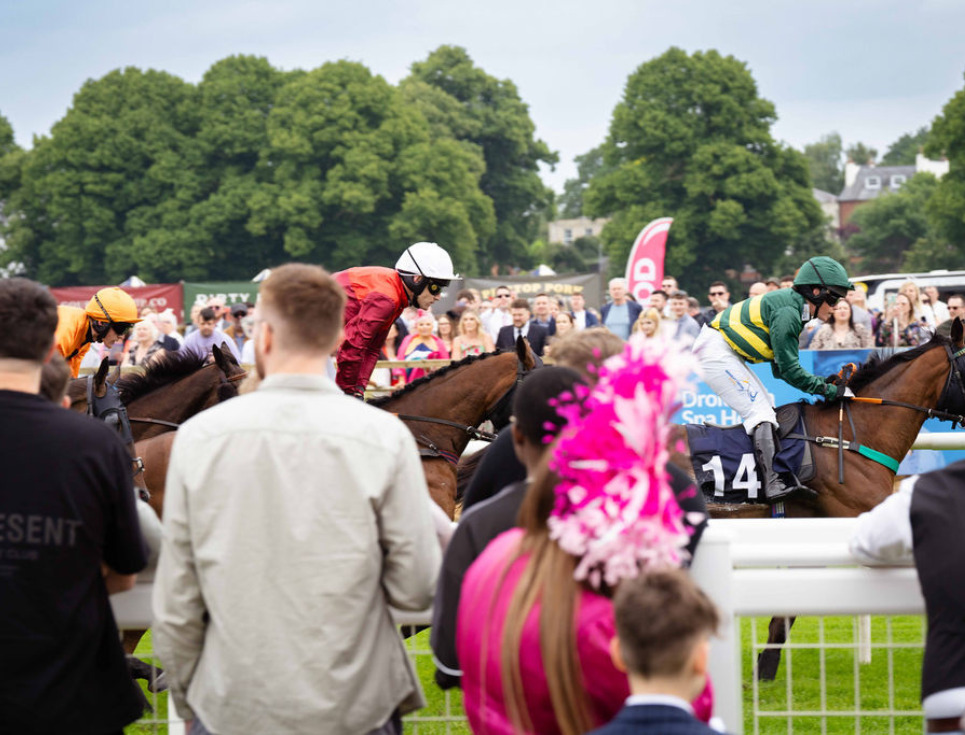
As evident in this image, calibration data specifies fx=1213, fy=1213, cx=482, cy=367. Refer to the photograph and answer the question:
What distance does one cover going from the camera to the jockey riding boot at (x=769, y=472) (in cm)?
632

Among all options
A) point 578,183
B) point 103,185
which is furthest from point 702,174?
point 578,183

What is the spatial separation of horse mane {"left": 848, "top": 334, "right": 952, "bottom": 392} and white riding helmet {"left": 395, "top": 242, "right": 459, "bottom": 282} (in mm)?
2355

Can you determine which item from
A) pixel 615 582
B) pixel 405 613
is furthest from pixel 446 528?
pixel 615 582

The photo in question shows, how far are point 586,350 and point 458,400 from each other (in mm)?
3649

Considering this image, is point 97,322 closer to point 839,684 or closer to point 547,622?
point 839,684

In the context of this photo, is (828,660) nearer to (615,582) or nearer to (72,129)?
(615,582)

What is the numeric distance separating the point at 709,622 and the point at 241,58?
54449 millimetres

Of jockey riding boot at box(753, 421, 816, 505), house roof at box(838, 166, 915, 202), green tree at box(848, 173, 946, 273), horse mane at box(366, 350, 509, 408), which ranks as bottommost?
jockey riding boot at box(753, 421, 816, 505)

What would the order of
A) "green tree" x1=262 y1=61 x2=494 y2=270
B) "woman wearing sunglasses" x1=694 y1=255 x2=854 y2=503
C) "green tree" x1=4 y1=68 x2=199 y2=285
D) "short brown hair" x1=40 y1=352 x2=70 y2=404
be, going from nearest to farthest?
"short brown hair" x1=40 y1=352 x2=70 y2=404
"woman wearing sunglasses" x1=694 y1=255 x2=854 y2=503
"green tree" x1=262 y1=61 x2=494 y2=270
"green tree" x1=4 y1=68 x2=199 y2=285

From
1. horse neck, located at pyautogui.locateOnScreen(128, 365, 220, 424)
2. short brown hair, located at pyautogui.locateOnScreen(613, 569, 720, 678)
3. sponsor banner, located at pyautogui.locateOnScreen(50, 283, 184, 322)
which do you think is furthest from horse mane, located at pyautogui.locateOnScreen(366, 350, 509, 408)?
sponsor banner, located at pyautogui.locateOnScreen(50, 283, 184, 322)

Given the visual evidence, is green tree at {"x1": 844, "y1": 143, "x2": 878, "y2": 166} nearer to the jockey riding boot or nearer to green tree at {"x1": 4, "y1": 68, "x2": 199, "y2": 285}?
green tree at {"x1": 4, "y1": 68, "x2": 199, "y2": 285}

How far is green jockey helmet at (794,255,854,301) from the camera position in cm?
648

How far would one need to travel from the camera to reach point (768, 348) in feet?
22.1

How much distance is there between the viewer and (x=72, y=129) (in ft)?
165
